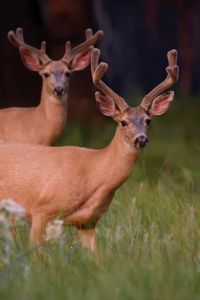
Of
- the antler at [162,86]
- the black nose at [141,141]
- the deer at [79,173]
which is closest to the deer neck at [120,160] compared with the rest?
the deer at [79,173]

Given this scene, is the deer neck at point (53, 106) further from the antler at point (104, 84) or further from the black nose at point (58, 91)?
the antler at point (104, 84)

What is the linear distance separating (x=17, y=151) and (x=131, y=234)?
1043 mm

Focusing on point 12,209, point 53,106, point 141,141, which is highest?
point 12,209

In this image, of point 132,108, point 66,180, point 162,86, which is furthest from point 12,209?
point 162,86

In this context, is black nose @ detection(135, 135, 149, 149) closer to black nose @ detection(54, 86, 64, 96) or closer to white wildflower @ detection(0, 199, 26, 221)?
white wildflower @ detection(0, 199, 26, 221)

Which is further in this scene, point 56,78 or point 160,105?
point 56,78

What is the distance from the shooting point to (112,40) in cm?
2227

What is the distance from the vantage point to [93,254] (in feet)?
24.0

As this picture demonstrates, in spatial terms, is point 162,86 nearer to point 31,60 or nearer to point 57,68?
point 57,68

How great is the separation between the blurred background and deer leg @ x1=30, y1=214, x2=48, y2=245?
705 centimetres

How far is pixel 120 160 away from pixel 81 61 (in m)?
3.32

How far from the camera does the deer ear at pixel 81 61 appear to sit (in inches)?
449

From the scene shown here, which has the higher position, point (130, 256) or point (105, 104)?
point (105, 104)

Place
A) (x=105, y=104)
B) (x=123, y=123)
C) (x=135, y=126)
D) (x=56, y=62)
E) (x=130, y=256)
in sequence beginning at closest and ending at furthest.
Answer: (x=130, y=256) < (x=135, y=126) < (x=123, y=123) < (x=105, y=104) < (x=56, y=62)
